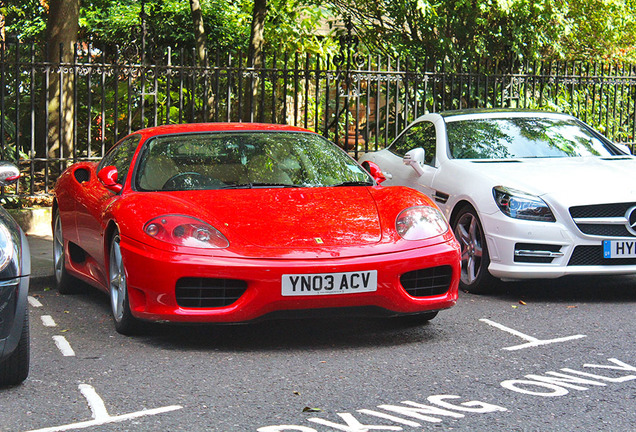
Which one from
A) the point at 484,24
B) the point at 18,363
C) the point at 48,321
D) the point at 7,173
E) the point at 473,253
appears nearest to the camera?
the point at 18,363

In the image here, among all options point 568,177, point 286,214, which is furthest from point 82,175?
point 568,177

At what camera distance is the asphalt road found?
13.6 ft

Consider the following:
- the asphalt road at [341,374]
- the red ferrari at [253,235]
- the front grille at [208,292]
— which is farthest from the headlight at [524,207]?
the front grille at [208,292]

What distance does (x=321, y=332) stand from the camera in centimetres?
598

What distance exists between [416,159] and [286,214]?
284cm

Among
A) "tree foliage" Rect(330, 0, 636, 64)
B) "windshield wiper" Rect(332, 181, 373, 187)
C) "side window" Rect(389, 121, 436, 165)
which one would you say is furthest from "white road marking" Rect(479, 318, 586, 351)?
"tree foliage" Rect(330, 0, 636, 64)

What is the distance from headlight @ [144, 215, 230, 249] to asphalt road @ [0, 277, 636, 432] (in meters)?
0.62

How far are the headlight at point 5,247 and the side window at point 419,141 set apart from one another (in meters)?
4.65

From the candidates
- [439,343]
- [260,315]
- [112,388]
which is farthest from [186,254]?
[439,343]

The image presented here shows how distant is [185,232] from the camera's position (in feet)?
17.8

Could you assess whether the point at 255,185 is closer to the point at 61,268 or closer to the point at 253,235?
the point at 253,235

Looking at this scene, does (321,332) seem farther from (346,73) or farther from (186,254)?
(346,73)

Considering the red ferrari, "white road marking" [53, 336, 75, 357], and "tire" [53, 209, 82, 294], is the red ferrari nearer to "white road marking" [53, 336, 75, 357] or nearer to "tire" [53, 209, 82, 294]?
"white road marking" [53, 336, 75, 357]

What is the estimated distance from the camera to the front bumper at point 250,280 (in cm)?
523
